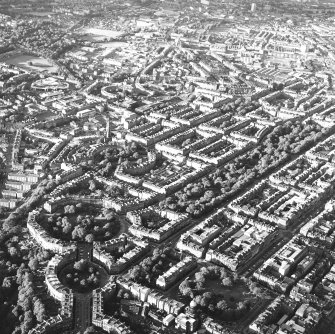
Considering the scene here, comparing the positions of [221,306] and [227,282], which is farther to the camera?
[227,282]

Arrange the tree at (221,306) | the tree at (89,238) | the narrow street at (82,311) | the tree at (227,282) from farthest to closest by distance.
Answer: the tree at (89,238), the tree at (227,282), the tree at (221,306), the narrow street at (82,311)

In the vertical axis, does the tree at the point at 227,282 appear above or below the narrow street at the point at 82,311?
above

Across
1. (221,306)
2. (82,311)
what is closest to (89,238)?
(82,311)

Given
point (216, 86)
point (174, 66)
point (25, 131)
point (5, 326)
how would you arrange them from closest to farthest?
point (5, 326), point (25, 131), point (216, 86), point (174, 66)

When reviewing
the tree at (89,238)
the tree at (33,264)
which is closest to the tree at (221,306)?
the tree at (89,238)

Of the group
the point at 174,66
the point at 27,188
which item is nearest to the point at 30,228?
Result: the point at 27,188

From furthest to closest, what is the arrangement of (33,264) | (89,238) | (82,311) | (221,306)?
(89,238) < (33,264) < (221,306) < (82,311)

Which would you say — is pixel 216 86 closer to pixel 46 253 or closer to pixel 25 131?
pixel 25 131

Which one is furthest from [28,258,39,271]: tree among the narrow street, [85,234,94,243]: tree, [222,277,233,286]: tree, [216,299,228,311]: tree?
[222,277,233,286]: tree

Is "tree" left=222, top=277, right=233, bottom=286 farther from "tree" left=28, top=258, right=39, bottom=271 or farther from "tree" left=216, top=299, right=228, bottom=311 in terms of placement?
"tree" left=28, top=258, right=39, bottom=271

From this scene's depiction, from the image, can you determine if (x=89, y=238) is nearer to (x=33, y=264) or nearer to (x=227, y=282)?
(x=33, y=264)

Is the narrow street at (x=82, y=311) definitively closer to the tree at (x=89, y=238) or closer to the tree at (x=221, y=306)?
the tree at (x=89, y=238)
